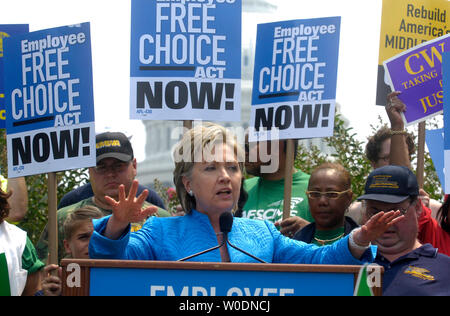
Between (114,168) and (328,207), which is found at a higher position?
(114,168)

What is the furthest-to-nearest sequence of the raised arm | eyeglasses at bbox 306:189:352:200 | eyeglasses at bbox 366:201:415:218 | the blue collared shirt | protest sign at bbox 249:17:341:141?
protest sign at bbox 249:17:341:141 < the raised arm < eyeglasses at bbox 306:189:352:200 < eyeglasses at bbox 366:201:415:218 < the blue collared shirt

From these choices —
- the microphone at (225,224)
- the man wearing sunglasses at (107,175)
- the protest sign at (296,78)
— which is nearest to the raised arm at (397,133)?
the protest sign at (296,78)

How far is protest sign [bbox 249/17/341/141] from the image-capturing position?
6.35 meters

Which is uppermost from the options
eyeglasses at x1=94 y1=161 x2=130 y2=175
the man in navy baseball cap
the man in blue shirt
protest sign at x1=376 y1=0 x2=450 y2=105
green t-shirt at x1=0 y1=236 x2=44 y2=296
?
protest sign at x1=376 y1=0 x2=450 y2=105

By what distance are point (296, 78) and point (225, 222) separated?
116 inches

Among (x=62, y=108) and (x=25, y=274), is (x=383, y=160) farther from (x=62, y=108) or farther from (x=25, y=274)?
(x=25, y=274)

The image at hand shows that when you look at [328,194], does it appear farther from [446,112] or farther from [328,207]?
[446,112]

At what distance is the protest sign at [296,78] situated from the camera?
635 centimetres

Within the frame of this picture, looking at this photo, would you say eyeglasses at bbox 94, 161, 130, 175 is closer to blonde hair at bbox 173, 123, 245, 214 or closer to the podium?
blonde hair at bbox 173, 123, 245, 214

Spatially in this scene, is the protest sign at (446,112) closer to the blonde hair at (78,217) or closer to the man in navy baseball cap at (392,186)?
the man in navy baseball cap at (392,186)

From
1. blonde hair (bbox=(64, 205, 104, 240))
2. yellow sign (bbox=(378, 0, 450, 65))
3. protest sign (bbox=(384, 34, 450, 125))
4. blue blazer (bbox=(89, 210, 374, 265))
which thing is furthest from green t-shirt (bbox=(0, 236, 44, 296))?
yellow sign (bbox=(378, 0, 450, 65))

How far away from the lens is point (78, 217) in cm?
533

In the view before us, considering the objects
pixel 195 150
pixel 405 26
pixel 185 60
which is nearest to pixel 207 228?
pixel 195 150

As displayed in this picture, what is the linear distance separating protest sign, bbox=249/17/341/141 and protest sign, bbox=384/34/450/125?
1.98ft
